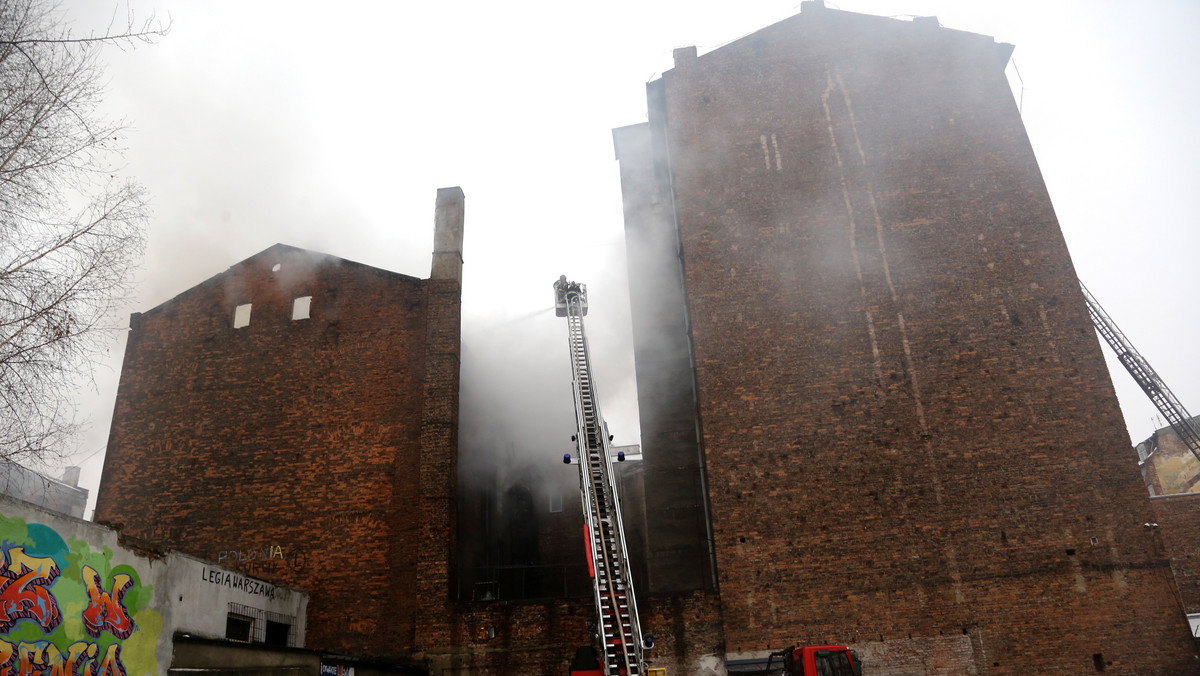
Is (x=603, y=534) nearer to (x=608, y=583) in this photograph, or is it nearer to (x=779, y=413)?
(x=608, y=583)

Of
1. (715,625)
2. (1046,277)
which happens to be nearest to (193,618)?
(715,625)

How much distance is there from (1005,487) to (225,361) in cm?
1548

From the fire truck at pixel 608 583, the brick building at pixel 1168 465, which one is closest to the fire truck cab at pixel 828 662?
the fire truck at pixel 608 583

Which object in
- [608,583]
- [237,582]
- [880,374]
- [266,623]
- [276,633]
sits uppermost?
[880,374]

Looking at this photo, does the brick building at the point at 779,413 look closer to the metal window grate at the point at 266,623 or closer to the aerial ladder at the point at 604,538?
the metal window grate at the point at 266,623

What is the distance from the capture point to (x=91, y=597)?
8.23m

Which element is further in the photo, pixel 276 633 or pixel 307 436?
pixel 307 436

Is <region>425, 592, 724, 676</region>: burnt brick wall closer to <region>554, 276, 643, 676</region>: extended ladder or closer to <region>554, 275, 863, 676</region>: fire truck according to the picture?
<region>554, 275, 863, 676</region>: fire truck

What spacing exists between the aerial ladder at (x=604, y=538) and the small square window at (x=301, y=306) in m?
5.90

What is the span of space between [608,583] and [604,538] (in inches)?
33.7

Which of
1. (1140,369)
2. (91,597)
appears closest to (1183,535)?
(1140,369)

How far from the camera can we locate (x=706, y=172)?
55.6 ft

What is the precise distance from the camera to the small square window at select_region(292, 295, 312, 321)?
16438mm

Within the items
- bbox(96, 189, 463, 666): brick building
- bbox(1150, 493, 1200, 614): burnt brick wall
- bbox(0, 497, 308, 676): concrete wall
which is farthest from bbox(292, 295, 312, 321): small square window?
bbox(1150, 493, 1200, 614): burnt brick wall
